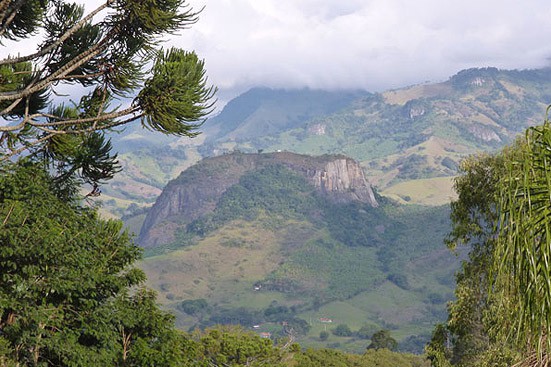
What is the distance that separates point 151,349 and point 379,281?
189134 millimetres

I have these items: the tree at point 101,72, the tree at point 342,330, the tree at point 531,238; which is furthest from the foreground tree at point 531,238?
the tree at point 342,330

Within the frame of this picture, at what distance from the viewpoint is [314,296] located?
612 ft

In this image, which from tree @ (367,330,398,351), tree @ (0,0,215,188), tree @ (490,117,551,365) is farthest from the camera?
tree @ (367,330,398,351)

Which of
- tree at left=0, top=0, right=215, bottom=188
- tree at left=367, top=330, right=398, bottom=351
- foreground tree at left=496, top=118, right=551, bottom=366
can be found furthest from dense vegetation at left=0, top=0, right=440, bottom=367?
tree at left=367, top=330, right=398, bottom=351

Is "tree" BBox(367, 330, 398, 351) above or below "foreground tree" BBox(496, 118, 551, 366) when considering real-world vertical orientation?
below

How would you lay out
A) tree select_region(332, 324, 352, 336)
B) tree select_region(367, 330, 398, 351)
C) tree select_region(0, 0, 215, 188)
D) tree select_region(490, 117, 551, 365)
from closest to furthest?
tree select_region(490, 117, 551, 365) < tree select_region(0, 0, 215, 188) < tree select_region(367, 330, 398, 351) < tree select_region(332, 324, 352, 336)

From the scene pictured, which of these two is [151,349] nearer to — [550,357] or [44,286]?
[44,286]

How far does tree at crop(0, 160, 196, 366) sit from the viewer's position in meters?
10.6

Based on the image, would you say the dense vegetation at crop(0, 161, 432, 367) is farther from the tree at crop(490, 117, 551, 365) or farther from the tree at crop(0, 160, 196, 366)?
the tree at crop(490, 117, 551, 365)

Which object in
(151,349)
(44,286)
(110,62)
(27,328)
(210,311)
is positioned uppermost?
(110,62)

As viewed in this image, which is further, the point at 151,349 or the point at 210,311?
the point at 210,311

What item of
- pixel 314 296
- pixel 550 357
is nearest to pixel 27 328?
pixel 550 357

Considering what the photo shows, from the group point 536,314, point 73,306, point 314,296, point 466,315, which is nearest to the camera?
point 536,314

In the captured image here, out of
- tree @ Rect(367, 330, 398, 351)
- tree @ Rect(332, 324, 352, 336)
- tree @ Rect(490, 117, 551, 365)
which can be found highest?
tree @ Rect(490, 117, 551, 365)
